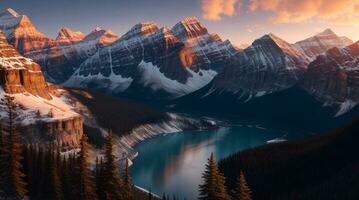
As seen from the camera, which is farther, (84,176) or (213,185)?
(84,176)

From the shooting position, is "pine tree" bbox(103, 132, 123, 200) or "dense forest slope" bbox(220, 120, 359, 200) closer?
"pine tree" bbox(103, 132, 123, 200)

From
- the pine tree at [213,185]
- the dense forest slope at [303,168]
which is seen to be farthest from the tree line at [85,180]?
the dense forest slope at [303,168]

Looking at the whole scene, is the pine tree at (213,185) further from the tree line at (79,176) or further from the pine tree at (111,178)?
the pine tree at (111,178)

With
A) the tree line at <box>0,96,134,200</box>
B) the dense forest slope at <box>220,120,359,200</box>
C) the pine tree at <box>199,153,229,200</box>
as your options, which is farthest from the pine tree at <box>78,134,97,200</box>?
the dense forest slope at <box>220,120,359,200</box>

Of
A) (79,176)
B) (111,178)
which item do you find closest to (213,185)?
(111,178)

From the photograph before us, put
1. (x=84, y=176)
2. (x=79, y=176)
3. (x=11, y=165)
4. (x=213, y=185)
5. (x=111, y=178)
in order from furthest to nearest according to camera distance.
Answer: (x=79, y=176), (x=11, y=165), (x=84, y=176), (x=111, y=178), (x=213, y=185)

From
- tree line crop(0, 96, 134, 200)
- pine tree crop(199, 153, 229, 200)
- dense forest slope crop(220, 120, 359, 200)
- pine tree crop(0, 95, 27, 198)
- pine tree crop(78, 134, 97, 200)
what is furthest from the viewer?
dense forest slope crop(220, 120, 359, 200)

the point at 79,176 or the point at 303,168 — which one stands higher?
the point at 79,176

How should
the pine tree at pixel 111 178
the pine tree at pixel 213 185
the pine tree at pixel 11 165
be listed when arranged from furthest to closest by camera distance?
the pine tree at pixel 11 165
the pine tree at pixel 111 178
the pine tree at pixel 213 185

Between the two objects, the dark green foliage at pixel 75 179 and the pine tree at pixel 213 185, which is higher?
the pine tree at pixel 213 185

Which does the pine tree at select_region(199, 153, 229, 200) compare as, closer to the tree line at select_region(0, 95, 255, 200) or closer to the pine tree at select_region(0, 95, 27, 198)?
the tree line at select_region(0, 95, 255, 200)

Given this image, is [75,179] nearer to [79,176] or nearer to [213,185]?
[79,176]

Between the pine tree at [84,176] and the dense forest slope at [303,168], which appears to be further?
the dense forest slope at [303,168]

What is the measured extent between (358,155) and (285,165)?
2231cm
